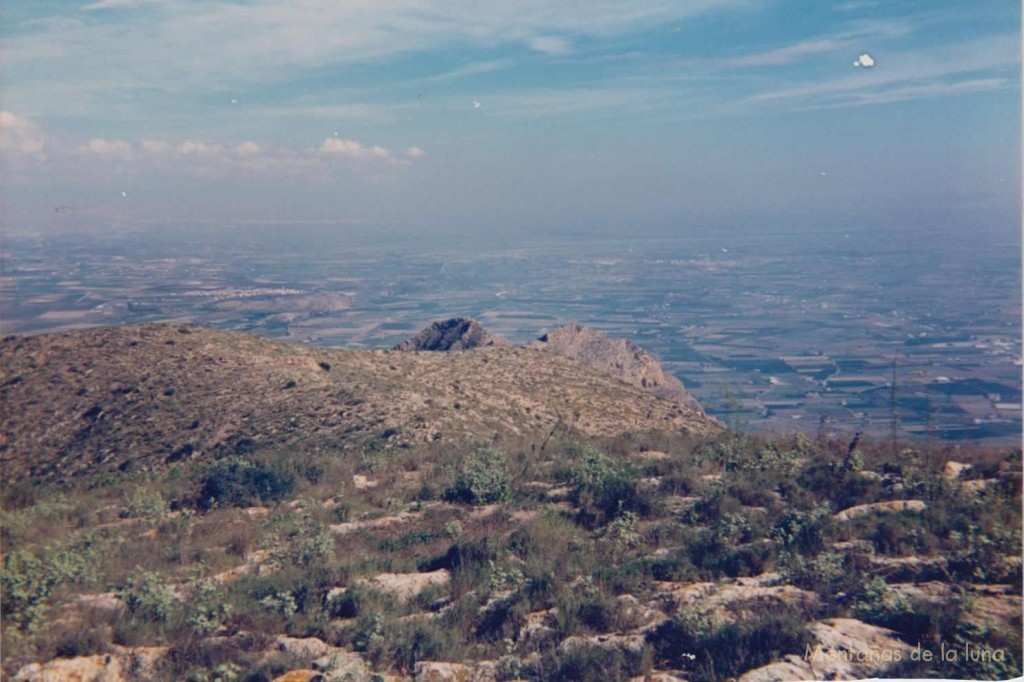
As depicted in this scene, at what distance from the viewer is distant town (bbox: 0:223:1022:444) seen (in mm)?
19234

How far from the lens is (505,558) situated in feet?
27.5

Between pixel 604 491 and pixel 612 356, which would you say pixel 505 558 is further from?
pixel 612 356

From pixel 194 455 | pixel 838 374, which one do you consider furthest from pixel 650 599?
pixel 838 374

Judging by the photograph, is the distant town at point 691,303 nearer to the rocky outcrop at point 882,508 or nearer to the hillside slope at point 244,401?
the rocky outcrop at point 882,508

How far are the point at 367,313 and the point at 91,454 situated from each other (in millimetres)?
26425

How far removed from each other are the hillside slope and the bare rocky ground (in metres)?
0.22

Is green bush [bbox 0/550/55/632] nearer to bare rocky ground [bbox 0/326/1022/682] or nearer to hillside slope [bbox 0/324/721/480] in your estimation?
bare rocky ground [bbox 0/326/1022/682]

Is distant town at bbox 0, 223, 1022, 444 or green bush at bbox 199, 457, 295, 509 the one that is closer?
green bush at bbox 199, 457, 295, 509

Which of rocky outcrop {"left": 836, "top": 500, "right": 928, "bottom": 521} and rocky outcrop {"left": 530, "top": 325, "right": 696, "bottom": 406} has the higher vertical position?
rocky outcrop {"left": 836, "top": 500, "right": 928, "bottom": 521}

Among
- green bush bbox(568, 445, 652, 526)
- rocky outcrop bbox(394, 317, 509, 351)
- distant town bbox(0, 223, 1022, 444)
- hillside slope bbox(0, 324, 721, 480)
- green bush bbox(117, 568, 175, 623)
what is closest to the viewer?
green bush bbox(117, 568, 175, 623)

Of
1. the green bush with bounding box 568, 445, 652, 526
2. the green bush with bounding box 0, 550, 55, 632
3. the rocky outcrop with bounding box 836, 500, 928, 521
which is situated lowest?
the rocky outcrop with bounding box 836, 500, 928, 521

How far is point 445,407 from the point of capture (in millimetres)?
18344

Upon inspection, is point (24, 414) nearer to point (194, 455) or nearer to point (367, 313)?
point (194, 455)

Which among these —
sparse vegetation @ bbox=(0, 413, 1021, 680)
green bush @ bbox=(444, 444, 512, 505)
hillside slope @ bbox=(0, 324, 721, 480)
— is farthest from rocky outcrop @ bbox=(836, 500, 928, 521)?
hillside slope @ bbox=(0, 324, 721, 480)
